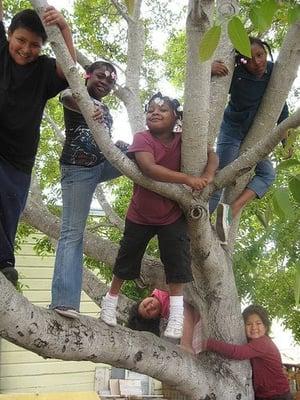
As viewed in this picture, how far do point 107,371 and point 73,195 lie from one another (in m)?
6.36

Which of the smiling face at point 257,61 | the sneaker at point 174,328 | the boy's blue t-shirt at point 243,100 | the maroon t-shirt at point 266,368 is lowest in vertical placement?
the maroon t-shirt at point 266,368

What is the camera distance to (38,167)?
6.70m

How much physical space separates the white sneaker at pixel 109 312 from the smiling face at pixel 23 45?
137 centimetres

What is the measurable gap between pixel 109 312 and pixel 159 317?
36.0 inches

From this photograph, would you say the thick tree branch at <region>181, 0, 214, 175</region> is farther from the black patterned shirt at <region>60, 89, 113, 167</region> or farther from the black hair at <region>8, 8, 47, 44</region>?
the black hair at <region>8, 8, 47, 44</region>

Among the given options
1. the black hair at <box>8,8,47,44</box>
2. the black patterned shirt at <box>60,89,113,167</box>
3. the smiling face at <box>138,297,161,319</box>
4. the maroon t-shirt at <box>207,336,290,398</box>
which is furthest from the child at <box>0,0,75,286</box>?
the maroon t-shirt at <box>207,336,290,398</box>

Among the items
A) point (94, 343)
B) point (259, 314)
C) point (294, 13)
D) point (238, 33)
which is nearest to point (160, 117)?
point (94, 343)

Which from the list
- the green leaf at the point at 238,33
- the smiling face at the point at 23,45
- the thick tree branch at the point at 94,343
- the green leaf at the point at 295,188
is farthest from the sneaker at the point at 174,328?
the green leaf at the point at 238,33

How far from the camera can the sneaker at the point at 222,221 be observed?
3.52 meters

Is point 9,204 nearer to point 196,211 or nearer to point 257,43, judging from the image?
point 196,211

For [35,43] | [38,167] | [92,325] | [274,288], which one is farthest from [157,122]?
[38,167]

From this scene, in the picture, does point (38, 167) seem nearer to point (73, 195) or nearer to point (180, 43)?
point (180, 43)

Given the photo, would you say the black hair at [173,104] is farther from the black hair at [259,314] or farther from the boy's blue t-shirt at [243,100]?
the black hair at [259,314]

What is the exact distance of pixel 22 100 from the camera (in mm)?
2654
